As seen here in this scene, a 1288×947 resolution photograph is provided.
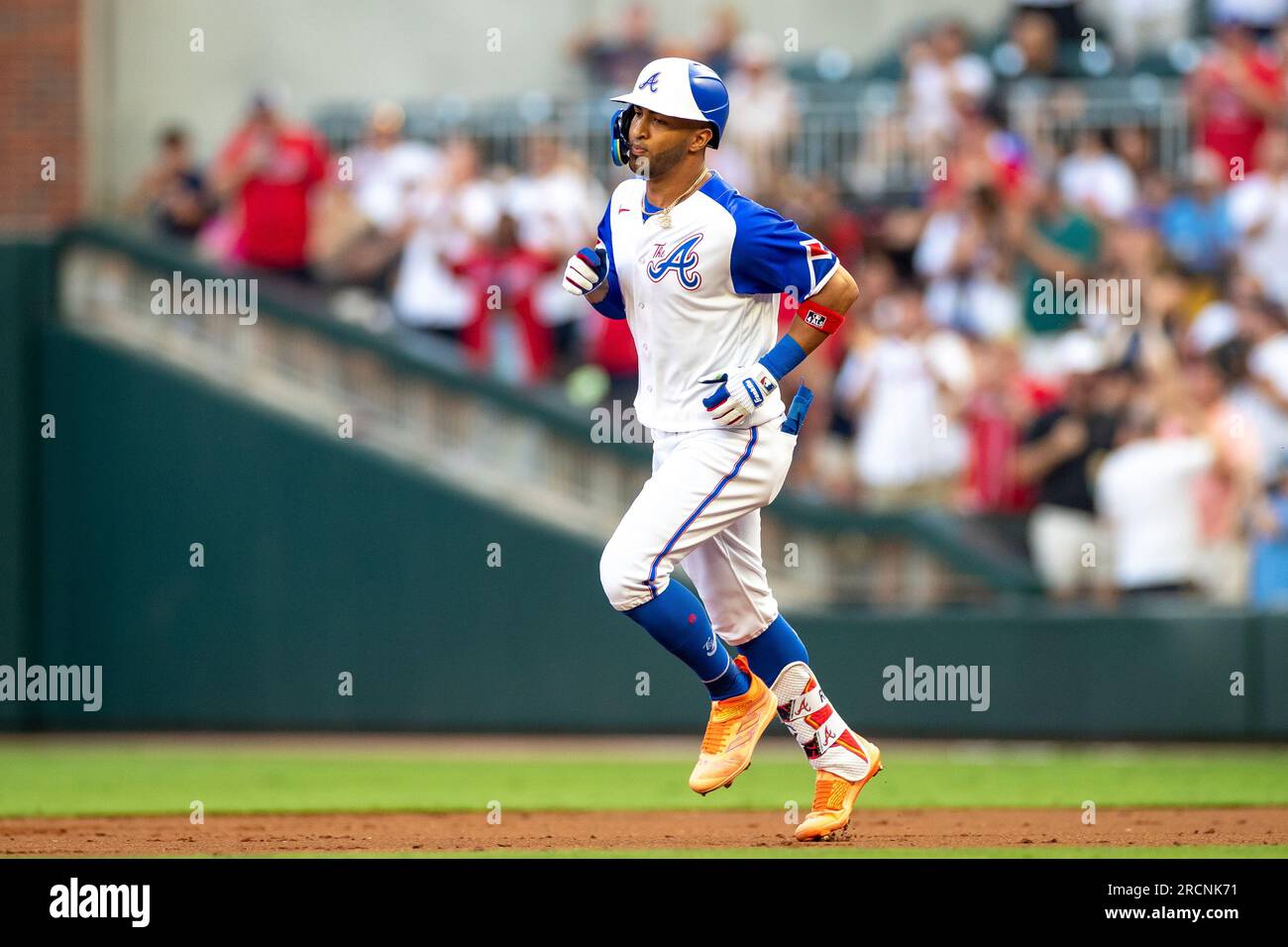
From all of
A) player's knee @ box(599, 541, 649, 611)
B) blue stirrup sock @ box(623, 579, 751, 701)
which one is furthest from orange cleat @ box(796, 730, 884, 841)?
player's knee @ box(599, 541, 649, 611)

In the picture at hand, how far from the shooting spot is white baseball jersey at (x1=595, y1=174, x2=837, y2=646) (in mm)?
7008

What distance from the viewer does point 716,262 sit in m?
7.00

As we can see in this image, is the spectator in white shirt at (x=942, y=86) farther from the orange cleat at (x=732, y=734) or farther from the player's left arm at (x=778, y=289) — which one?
the orange cleat at (x=732, y=734)

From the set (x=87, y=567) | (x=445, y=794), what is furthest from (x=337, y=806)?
(x=87, y=567)

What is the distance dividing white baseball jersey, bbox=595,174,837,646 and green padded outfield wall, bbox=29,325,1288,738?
17.9 ft

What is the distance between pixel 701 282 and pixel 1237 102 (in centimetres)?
839

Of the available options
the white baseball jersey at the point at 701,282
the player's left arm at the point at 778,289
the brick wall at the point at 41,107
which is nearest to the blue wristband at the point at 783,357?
the player's left arm at the point at 778,289

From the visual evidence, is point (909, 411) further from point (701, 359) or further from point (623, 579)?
point (623, 579)

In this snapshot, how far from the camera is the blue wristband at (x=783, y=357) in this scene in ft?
22.9

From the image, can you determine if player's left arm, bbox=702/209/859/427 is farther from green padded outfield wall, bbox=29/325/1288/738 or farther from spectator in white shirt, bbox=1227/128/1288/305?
spectator in white shirt, bbox=1227/128/1288/305

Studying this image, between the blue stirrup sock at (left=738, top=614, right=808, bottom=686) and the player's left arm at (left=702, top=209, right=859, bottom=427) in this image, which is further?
the blue stirrup sock at (left=738, top=614, right=808, bottom=686)

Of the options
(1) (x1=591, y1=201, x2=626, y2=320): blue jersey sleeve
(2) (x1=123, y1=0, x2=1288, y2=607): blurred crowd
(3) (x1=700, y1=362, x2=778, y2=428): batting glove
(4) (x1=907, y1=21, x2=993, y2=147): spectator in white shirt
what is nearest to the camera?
(3) (x1=700, y1=362, x2=778, y2=428): batting glove
